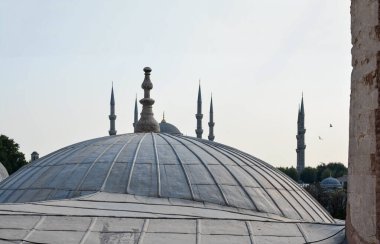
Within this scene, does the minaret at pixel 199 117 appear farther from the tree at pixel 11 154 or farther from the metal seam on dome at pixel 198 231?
the metal seam on dome at pixel 198 231

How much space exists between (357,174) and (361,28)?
1.32 m

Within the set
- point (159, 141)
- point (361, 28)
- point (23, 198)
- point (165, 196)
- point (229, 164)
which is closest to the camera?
point (361, 28)

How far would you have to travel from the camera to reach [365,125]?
538 cm

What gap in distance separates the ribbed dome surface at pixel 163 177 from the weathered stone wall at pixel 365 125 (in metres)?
4.86

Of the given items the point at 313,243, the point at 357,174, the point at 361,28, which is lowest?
the point at 313,243

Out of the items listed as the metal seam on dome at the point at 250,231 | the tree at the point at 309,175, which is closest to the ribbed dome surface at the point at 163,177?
the metal seam on dome at the point at 250,231

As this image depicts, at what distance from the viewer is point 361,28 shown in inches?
219

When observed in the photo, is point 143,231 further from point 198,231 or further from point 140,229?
point 198,231

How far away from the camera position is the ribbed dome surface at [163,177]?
10523 mm

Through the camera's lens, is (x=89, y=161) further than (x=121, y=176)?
Yes

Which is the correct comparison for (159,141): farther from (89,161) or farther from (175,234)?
(175,234)

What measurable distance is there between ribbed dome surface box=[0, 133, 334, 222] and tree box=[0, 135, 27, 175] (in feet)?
103

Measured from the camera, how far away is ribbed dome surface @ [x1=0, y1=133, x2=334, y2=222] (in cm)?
1052

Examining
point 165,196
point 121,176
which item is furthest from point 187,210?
point 121,176
